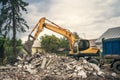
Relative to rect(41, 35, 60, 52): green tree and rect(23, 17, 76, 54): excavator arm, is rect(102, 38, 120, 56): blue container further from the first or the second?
rect(41, 35, 60, 52): green tree

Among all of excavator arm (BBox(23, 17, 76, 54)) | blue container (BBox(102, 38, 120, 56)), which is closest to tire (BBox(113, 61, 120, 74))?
blue container (BBox(102, 38, 120, 56))

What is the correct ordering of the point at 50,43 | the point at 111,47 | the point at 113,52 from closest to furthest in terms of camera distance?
the point at 113,52
the point at 111,47
the point at 50,43

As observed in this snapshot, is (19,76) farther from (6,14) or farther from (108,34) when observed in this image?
(108,34)

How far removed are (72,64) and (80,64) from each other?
0.72 metres

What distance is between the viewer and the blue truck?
21469mm

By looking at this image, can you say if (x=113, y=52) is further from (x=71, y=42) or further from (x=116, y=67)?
(x=71, y=42)

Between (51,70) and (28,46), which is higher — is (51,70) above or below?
below

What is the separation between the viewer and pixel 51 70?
20.2 meters

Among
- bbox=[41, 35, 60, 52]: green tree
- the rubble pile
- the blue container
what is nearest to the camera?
the rubble pile

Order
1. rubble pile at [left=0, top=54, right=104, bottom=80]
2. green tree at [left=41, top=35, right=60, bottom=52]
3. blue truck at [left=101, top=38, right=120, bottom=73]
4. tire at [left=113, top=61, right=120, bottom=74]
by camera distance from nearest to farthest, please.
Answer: rubble pile at [left=0, top=54, right=104, bottom=80]
tire at [left=113, top=61, right=120, bottom=74]
blue truck at [left=101, top=38, right=120, bottom=73]
green tree at [left=41, top=35, right=60, bottom=52]

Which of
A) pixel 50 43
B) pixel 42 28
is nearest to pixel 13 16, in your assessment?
pixel 42 28

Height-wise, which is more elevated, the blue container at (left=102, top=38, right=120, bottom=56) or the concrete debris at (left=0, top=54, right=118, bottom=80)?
the blue container at (left=102, top=38, right=120, bottom=56)

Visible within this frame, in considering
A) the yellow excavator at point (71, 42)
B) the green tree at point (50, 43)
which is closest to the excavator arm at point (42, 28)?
the yellow excavator at point (71, 42)

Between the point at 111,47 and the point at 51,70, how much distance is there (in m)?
6.07
